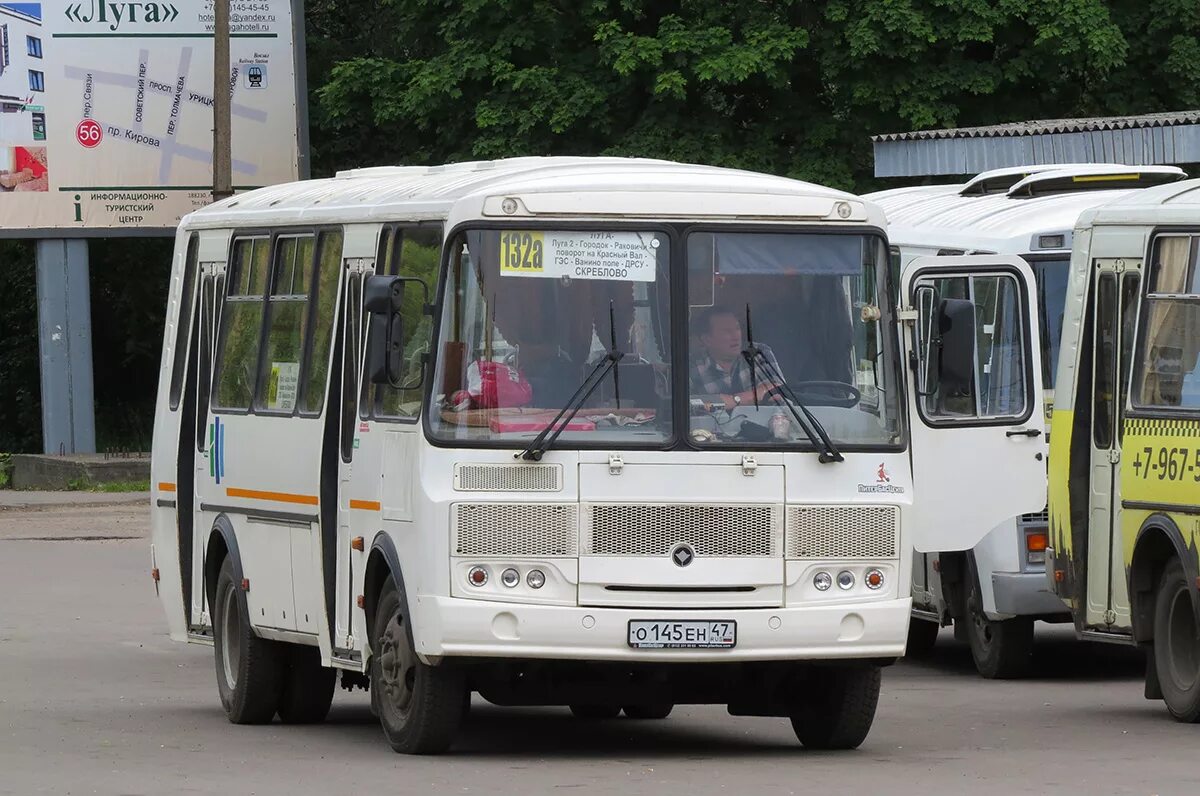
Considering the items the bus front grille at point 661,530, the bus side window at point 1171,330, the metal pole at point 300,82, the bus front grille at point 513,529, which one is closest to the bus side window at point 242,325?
the bus front grille at point 513,529

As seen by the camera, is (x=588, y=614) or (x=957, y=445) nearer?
(x=588, y=614)

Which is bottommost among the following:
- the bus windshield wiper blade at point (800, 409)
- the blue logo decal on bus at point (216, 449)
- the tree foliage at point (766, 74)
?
the blue logo decal on bus at point (216, 449)

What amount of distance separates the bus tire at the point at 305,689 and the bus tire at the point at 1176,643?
4.23m

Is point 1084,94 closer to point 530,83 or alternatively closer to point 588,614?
point 530,83

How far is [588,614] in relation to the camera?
1073 centimetres

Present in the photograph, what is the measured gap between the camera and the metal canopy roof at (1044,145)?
86.3 feet

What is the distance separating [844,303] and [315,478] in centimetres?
280

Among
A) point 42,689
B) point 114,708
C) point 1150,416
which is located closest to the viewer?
point 1150,416

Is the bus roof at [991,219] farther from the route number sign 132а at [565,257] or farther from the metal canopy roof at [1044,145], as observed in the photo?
the metal canopy roof at [1044,145]

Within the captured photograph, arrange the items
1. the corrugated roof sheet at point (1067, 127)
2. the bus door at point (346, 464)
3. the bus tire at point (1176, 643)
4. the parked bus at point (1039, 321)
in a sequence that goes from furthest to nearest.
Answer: the corrugated roof sheet at point (1067, 127), the parked bus at point (1039, 321), the bus tire at point (1176, 643), the bus door at point (346, 464)

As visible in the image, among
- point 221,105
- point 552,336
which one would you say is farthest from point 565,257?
point 221,105

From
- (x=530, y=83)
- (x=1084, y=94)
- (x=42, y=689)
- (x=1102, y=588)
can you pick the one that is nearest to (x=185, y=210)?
(x=530, y=83)

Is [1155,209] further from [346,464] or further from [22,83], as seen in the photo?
[22,83]

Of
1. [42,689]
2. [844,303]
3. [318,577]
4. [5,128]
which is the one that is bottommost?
[42,689]
